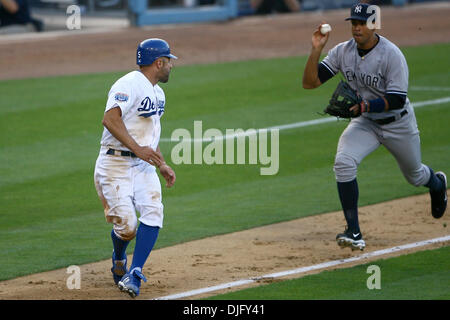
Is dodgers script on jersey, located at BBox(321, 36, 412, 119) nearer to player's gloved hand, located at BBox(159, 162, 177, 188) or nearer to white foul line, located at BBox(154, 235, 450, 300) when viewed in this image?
white foul line, located at BBox(154, 235, 450, 300)

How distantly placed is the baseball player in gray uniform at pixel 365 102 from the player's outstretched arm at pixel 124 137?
184 cm

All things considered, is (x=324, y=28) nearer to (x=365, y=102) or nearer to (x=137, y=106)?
(x=365, y=102)

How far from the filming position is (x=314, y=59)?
7.24 metres

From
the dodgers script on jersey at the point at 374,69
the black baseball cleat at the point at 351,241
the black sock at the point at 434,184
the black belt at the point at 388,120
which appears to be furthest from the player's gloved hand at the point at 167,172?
the black sock at the point at 434,184

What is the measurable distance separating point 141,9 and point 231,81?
7574mm

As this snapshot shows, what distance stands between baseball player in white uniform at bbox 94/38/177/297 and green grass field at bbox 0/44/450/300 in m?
1.03

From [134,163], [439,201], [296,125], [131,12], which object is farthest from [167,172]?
[131,12]

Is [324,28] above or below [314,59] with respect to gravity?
above

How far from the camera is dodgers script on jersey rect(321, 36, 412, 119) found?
719 cm

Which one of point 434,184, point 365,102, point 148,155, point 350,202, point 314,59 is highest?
point 314,59

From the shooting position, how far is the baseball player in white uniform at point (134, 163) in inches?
241

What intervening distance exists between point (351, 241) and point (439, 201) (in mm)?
1370

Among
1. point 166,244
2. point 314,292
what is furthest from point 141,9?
point 314,292

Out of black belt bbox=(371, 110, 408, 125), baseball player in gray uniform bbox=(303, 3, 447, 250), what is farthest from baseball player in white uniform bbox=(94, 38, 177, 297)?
black belt bbox=(371, 110, 408, 125)
